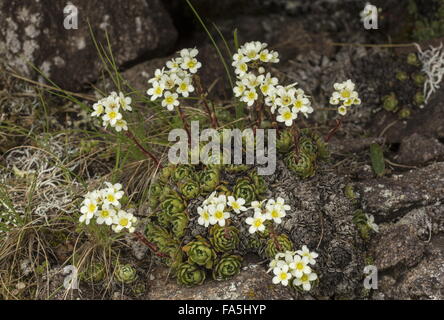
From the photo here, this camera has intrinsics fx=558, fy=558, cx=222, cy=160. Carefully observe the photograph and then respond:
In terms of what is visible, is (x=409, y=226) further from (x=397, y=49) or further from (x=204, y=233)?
(x=397, y=49)

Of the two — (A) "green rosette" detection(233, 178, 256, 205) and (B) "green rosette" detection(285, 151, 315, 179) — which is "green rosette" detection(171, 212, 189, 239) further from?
(B) "green rosette" detection(285, 151, 315, 179)

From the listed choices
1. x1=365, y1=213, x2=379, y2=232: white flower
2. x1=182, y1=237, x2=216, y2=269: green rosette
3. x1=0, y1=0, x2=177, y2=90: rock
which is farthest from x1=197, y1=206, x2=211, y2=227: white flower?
x1=0, y1=0, x2=177, y2=90: rock

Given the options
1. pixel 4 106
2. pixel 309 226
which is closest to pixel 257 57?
pixel 309 226

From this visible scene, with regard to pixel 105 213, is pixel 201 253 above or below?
below

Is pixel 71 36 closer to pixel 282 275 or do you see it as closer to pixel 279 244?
pixel 279 244

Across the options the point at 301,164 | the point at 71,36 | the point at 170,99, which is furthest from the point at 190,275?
the point at 71,36

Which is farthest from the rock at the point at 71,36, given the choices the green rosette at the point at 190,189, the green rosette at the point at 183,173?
the green rosette at the point at 190,189
